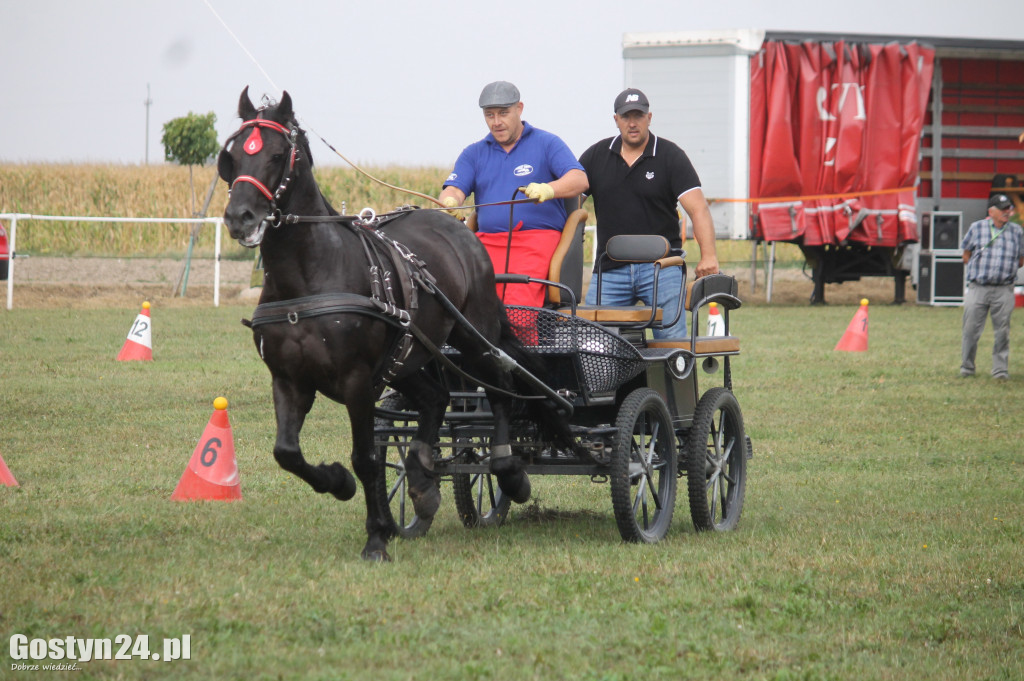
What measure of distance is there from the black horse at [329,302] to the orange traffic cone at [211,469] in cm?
136

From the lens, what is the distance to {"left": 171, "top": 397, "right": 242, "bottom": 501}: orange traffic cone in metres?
6.69

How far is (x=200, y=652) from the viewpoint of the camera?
3898mm

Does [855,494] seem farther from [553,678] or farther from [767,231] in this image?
[767,231]

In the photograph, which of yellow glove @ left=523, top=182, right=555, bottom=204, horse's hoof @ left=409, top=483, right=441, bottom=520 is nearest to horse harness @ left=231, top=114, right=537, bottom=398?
horse's hoof @ left=409, top=483, right=441, bottom=520

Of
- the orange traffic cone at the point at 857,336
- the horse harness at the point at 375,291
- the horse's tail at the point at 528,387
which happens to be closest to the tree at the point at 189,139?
the orange traffic cone at the point at 857,336

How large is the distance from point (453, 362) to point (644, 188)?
172 centimetres

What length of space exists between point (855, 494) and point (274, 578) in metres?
3.85

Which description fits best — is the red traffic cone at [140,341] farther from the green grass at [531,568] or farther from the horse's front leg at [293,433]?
the horse's front leg at [293,433]

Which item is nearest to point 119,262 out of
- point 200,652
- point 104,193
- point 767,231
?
point 104,193

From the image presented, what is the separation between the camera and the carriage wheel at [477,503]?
21.5 ft

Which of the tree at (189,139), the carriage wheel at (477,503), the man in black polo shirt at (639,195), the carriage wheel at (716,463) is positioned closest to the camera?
the carriage wheel at (716,463)

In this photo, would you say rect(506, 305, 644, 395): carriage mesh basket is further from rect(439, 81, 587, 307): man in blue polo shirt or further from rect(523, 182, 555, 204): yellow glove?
rect(523, 182, 555, 204): yellow glove

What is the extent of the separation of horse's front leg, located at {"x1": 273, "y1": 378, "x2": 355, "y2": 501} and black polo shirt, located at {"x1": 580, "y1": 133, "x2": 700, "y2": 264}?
2.47 metres

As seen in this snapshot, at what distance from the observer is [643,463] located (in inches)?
237
